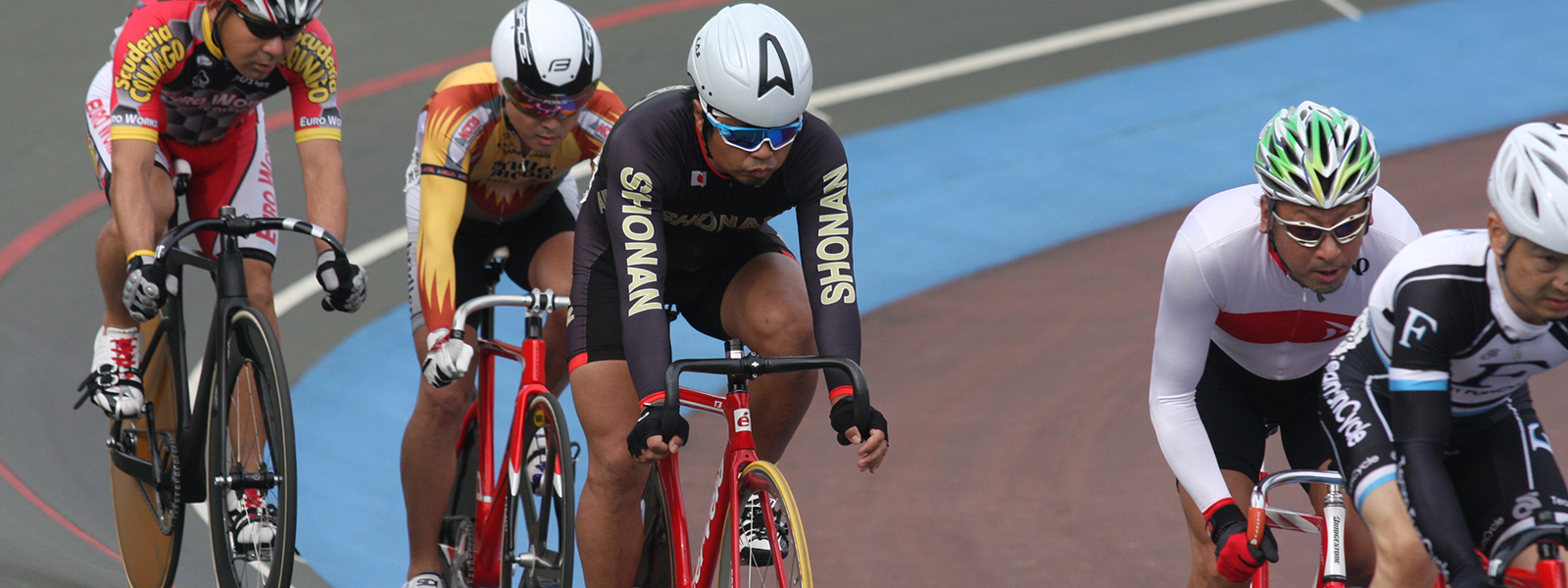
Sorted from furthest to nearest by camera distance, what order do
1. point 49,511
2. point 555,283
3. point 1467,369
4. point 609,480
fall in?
point 49,511, point 555,283, point 609,480, point 1467,369

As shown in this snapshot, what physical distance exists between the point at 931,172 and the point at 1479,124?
130 inches

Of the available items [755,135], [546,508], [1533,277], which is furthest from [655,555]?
[1533,277]

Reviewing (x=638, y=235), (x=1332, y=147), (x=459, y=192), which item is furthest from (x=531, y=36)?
(x=1332, y=147)

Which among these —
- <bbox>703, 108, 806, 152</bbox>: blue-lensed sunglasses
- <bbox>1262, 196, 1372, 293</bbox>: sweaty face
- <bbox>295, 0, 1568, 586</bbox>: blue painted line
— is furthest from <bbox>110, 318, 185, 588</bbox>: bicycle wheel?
<bbox>1262, 196, 1372, 293</bbox>: sweaty face

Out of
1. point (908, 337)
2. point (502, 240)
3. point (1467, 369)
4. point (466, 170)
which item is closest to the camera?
point (1467, 369)

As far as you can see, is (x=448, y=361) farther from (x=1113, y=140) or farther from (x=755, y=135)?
(x=1113, y=140)

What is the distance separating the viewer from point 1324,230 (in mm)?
2953

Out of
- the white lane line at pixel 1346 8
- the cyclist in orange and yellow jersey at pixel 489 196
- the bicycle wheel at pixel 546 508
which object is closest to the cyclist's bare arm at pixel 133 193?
the cyclist in orange and yellow jersey at pixel 489 196

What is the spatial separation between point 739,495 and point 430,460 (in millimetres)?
1382

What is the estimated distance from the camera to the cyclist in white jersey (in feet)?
9.66

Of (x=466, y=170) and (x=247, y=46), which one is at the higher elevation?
(x=247, y=46)

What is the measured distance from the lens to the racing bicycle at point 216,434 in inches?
144

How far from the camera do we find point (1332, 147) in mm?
2939

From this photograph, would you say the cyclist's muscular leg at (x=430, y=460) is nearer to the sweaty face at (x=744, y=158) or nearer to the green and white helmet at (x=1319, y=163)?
the sweaty face at (x=744, y=158)
